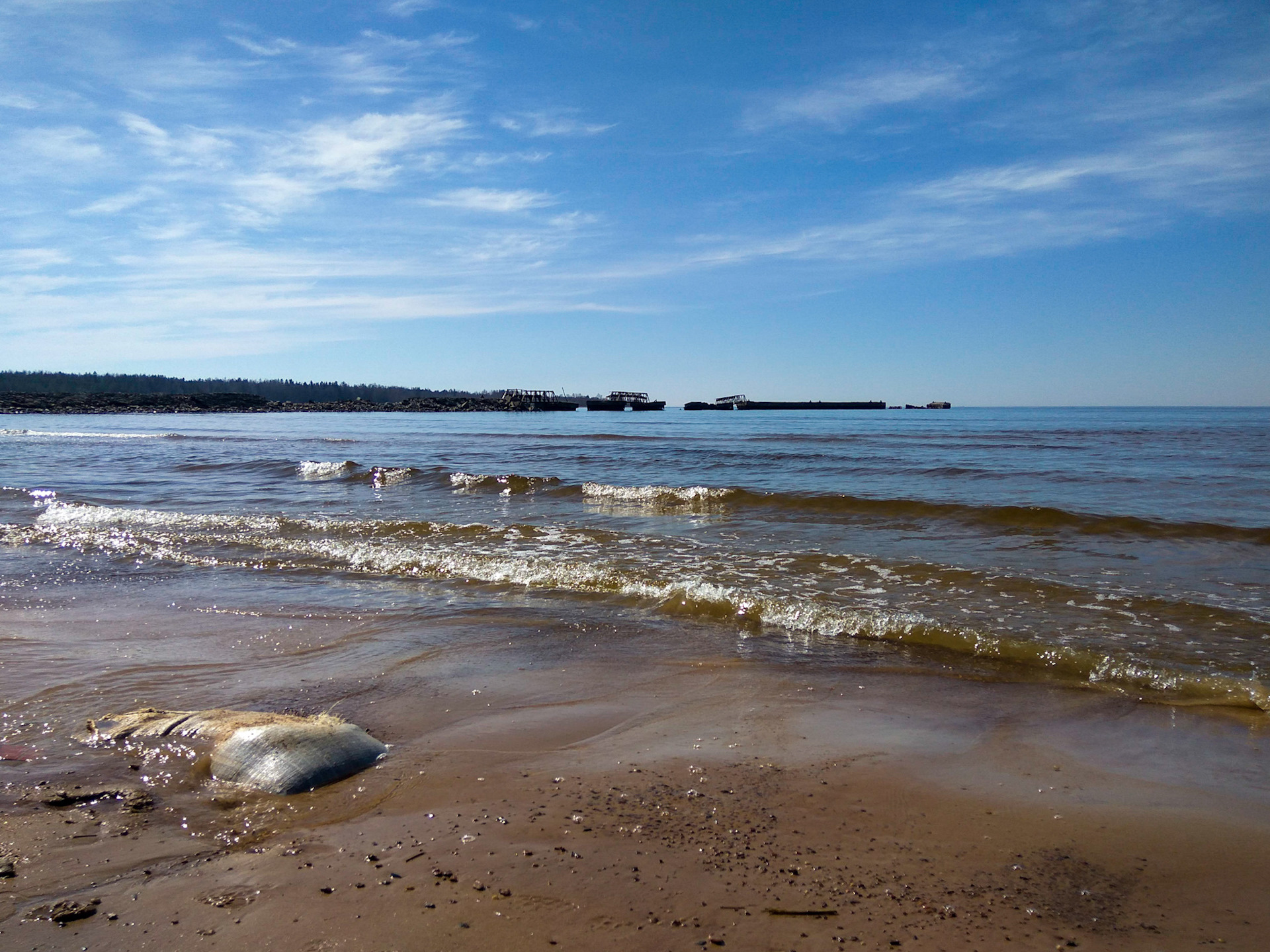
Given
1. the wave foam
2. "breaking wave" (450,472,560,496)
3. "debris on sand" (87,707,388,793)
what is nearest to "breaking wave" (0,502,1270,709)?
"debris on sand" (87,707,388,793)

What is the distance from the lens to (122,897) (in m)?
2.52

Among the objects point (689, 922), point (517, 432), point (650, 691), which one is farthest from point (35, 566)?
point (517, 432)

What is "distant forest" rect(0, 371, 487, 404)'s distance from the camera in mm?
92062

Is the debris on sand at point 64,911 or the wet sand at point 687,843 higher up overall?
the debris on sand at point 64,911

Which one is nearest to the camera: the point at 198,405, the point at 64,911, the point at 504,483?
the point at 64,911

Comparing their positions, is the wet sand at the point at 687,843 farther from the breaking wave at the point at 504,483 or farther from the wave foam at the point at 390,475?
the wave foam at the point at 390,475

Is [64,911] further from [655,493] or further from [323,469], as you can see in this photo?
[323,469]

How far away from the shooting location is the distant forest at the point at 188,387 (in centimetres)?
9206

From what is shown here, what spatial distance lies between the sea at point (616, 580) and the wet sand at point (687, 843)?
97 centimetres

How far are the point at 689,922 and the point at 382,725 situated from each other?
2400mm

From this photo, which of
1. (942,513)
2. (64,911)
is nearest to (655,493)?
(942,513)

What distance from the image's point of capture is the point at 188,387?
10381 cm

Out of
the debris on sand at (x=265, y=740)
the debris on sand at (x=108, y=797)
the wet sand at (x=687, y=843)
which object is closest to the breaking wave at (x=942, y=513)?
the wet sand at (x=687, y=843)

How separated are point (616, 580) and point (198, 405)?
78.7 metres
